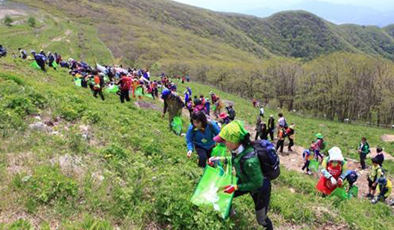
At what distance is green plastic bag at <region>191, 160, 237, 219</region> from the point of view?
443 cm

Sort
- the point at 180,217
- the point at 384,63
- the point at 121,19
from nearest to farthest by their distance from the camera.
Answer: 1. the point at 180,217
2. the point at 384,63
3. the point at 121,19

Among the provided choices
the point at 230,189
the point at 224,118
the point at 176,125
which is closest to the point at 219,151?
the point at 230,189

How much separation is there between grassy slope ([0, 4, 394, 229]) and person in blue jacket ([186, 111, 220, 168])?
57cm

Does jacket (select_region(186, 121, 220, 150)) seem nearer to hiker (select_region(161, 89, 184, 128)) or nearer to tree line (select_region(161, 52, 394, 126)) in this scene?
hiker (select_region(161, 89, 184, 128))

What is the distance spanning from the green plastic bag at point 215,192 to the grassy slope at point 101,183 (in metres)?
0.18

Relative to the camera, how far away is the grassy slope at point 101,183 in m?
4.43

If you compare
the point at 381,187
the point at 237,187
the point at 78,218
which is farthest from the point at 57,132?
the point at 381,187

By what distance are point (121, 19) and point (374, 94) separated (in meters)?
129

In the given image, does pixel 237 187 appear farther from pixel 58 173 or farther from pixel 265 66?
pixel 265 66

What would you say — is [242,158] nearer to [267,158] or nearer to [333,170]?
[267,158]

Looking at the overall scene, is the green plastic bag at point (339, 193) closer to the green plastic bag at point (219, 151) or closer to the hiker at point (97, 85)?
the green plastic bag at point (219, 151)

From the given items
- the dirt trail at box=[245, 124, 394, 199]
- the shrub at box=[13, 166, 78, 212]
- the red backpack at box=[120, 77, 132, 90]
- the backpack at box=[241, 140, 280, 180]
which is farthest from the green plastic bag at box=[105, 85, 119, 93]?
the backpack at box=[241, 140, 280, 180]

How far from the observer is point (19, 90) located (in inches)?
370

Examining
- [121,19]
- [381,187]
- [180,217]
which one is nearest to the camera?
[180,217]
